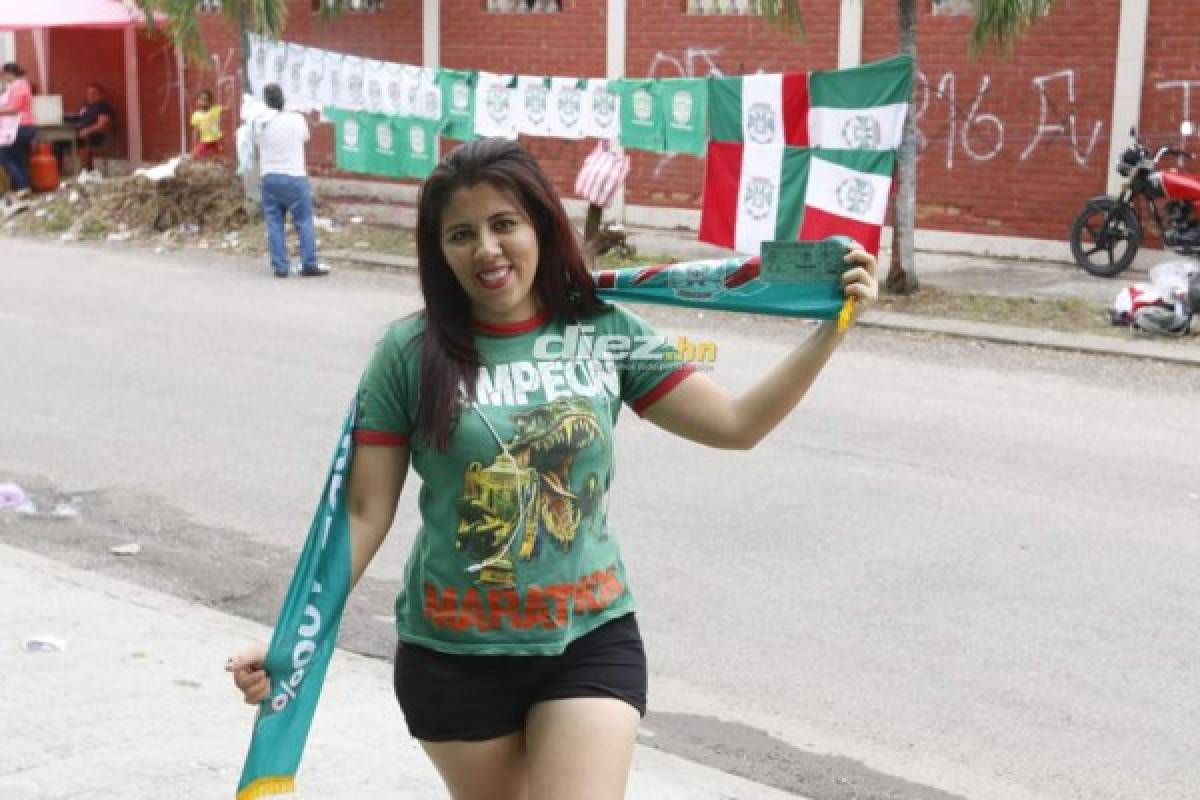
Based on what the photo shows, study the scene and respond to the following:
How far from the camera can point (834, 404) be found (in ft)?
34.7

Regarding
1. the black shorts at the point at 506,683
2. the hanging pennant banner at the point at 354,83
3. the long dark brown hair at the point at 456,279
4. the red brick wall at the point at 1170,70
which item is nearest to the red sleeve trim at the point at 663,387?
the long dark brown hair at the point at 456,279

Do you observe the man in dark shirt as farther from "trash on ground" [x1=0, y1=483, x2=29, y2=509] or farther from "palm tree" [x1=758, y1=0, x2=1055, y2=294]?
"trash on ground" [x1=0, y1=483, x2=29, y2=509]

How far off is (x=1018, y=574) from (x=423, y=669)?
14.5ft

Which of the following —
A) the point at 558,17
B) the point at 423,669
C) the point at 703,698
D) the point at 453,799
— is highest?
the point at 558,17

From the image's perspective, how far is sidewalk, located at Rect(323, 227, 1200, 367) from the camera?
1234cm

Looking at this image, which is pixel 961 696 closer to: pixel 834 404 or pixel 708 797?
pixel 708 797

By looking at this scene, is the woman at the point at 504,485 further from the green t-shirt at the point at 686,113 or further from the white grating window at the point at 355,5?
the white grating window at the point at 355,5

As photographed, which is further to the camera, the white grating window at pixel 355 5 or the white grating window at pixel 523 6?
the white grating window at pixel 355 5

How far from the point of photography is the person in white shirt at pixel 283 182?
16.4m

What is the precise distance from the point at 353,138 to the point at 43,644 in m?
14.2

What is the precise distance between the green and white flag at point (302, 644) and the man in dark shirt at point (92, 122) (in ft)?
81.2

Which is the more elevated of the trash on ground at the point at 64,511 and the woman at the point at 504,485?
the woman at the point at 504,485

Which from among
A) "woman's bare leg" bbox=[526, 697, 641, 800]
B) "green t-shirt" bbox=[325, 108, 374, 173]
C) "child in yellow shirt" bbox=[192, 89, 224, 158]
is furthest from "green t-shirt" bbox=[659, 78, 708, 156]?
"woman's bare leg" bbox=[526, 697, 641, 800]

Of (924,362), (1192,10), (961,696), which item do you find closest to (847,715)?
(961,696)
